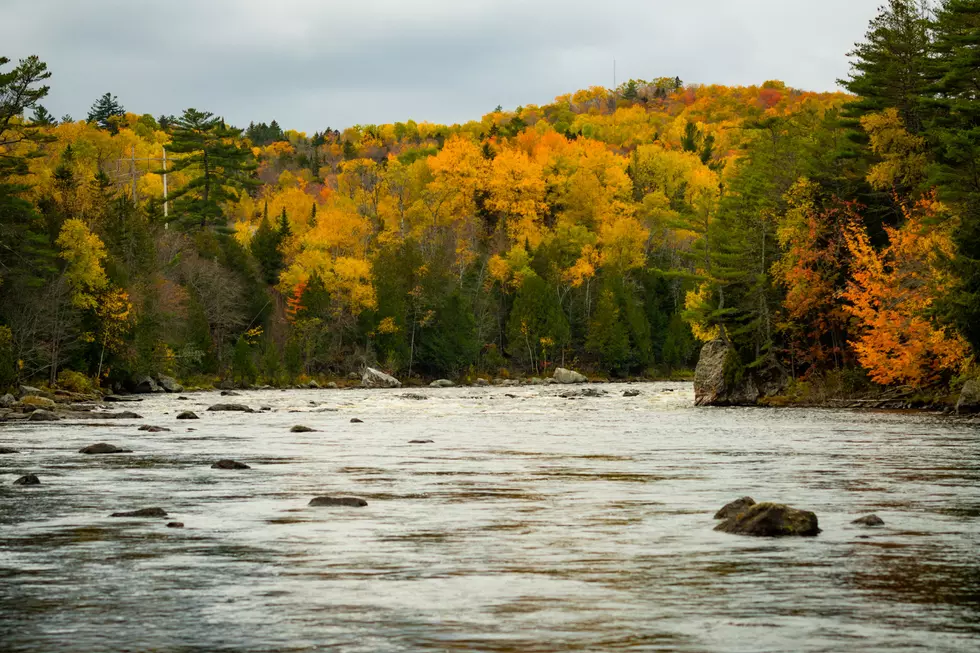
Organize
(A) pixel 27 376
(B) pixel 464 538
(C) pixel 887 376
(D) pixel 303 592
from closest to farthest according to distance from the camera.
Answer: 1. (D) pixel 303 592
2. (B) pixel 464 538
3. (C) pixel 887 376
4. (A) pixel 27 376

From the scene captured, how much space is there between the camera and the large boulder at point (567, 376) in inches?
4222

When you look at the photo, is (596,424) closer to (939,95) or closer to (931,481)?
(931,481)

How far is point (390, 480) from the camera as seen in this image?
984 inches

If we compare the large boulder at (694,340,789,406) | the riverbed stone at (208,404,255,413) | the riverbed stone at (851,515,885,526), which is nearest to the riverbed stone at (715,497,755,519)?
the riverbed stone at (851,515,885,526)

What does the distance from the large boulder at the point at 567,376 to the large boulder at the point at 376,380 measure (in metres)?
15.1

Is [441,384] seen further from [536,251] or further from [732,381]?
[732,381]

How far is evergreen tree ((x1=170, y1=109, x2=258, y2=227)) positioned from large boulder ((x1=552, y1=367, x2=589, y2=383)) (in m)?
39.7

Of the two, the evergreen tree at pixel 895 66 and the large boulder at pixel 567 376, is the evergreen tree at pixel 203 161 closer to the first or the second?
the large boulder at pixel 567 376

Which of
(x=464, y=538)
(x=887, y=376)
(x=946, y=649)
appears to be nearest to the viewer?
(x=946, y=649)

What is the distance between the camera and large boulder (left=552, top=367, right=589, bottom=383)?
10725 cm

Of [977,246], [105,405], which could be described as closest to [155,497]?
[977,246]

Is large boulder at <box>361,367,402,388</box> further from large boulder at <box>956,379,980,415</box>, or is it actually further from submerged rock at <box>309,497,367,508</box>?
submerged rock at <box>309,497,367,508</box>

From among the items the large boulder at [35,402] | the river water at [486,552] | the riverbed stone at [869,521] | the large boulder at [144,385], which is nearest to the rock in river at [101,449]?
the river water at [486,552]

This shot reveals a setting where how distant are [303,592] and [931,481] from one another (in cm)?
1576
